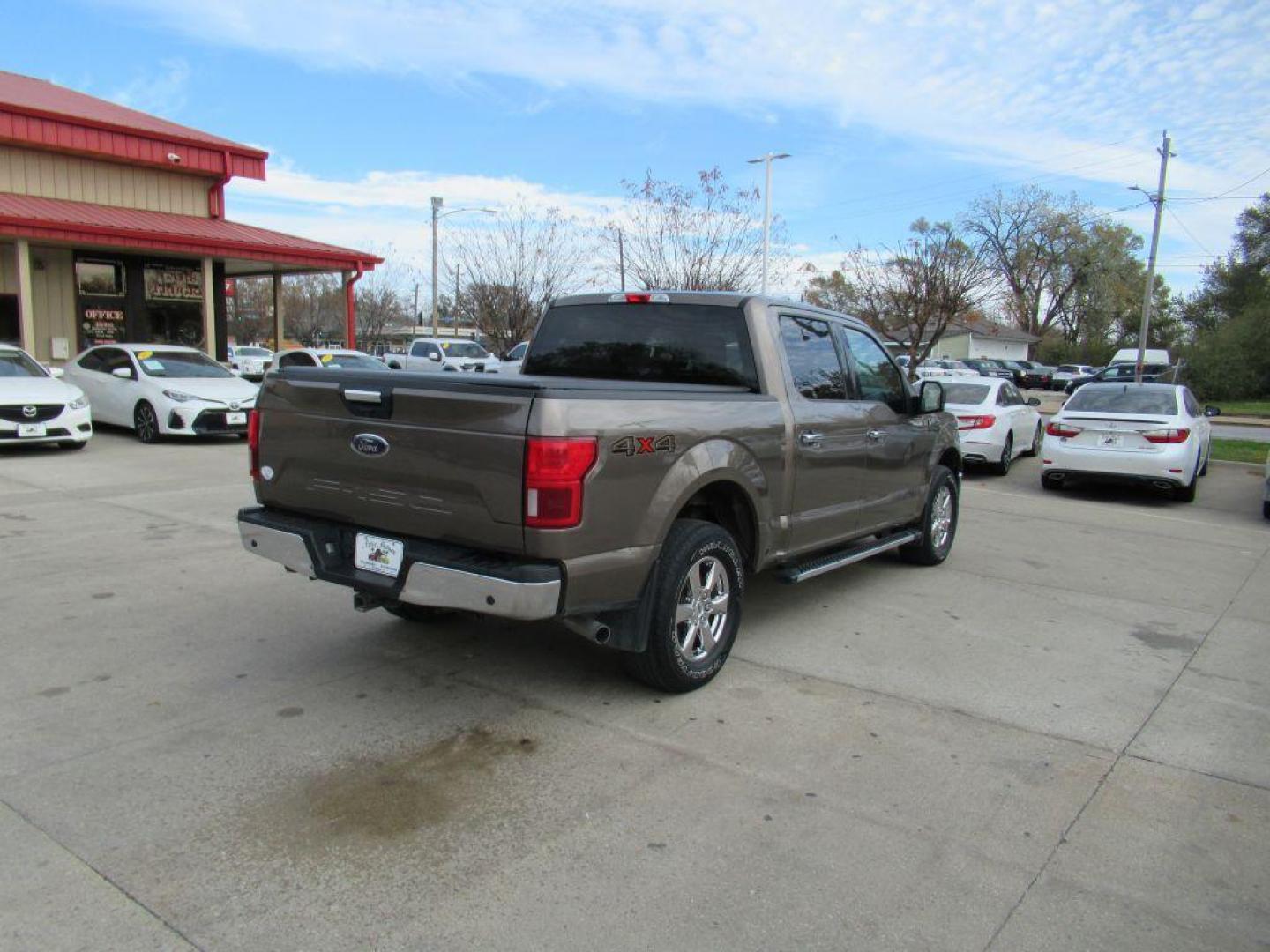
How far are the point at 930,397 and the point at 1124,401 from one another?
262 inches

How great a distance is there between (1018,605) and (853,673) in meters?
2.10

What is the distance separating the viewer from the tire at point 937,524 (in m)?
7.18

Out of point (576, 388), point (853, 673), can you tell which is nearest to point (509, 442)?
point (576, 388)

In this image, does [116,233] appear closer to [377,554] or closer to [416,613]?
[416,613]

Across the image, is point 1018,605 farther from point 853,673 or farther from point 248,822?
point 248,822

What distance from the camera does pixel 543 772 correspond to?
364 centimetres

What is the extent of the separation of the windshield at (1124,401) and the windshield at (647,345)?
837 centimetres

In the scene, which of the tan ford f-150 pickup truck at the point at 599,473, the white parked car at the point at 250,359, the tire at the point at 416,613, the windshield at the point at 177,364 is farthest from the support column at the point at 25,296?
the tan ford f-150 pickup truck at the point at 599,473

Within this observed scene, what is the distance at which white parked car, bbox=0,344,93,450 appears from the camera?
11.9m

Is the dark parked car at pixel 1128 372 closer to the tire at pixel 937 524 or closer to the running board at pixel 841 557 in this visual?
the tire at pixel 937 524

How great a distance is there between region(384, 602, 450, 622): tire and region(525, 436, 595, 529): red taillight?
1.95m

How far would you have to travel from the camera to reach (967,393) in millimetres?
14570

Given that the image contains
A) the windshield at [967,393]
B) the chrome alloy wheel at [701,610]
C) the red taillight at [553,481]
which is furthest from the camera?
the windshield at [967,393]

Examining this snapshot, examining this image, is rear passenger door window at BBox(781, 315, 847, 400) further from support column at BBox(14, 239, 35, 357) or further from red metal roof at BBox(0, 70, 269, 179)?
red metal roof at BBox(0, 70, 269, 179)
